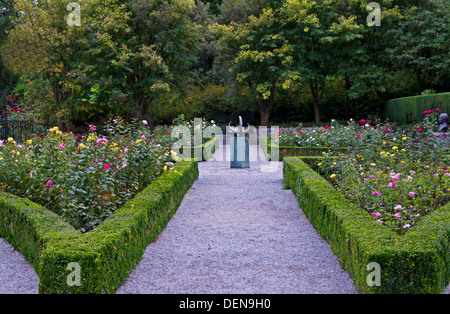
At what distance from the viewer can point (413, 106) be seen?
16438mm

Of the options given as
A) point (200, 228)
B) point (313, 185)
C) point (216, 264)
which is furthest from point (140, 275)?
point (313, 185)

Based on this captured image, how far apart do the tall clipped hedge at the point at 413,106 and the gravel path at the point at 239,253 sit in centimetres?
1036

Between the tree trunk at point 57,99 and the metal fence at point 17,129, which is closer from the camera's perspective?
the metal fence at point 17,129

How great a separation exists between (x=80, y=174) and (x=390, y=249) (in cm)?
287

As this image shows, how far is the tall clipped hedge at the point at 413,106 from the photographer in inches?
563

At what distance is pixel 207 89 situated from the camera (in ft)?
79.6

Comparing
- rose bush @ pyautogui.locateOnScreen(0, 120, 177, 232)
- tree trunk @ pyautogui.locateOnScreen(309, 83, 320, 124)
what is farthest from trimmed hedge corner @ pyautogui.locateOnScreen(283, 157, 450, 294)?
tree trunk @ pyautogui.locateOnScreen(309, 83, 320, 124)

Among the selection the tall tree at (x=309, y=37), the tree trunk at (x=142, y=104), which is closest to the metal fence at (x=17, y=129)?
the tree trunk at (x=142, y=104)

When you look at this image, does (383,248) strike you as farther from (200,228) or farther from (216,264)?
(200,228)

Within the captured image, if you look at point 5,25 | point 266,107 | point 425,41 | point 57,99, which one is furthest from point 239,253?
point 5,25

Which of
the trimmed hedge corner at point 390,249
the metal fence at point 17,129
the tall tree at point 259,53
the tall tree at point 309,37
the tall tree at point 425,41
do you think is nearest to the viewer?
the trimmed hedge corner at point 390,249

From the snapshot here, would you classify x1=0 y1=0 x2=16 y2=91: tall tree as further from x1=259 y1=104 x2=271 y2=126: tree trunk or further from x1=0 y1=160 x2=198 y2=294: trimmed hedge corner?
x1=0 y1=160 x2=198 y2=294: trimmed hedge corner

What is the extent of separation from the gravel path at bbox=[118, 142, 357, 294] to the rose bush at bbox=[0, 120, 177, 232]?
2.23 ft

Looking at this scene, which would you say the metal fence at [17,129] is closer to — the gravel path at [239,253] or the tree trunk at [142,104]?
the gravel path at [239,253]
